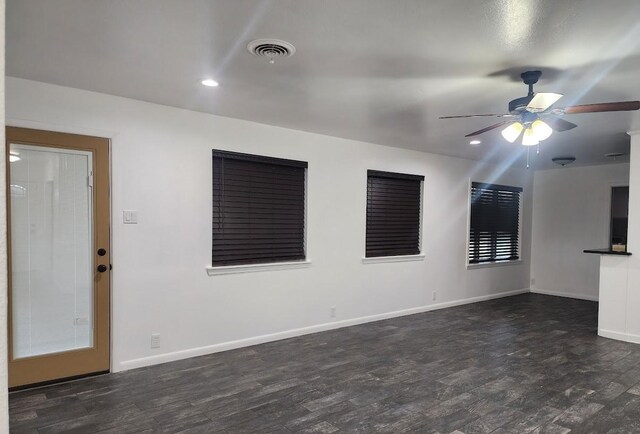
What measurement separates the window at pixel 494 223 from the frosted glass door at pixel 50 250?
5717 mm

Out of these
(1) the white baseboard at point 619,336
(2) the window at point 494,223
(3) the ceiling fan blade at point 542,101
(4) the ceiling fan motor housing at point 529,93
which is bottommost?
(1) the white baseboard at point 619,336

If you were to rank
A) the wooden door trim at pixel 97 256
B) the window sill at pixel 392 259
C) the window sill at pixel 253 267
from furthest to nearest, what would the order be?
the window sill at pixel 392 259, the window sill at pixel 253 267, the wooden door trim at pixel 97 256

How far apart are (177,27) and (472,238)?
594 cm

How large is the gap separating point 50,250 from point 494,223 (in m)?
6.63

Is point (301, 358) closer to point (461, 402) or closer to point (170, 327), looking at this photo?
point (170, 327)

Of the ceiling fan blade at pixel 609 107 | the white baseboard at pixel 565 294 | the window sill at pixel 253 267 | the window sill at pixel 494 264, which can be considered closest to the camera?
the ceiling fan blade at pixel 609 107

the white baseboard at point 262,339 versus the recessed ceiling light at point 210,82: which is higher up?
the recessed ceiling light at point 210,82

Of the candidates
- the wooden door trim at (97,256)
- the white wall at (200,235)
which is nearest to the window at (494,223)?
the white wall at (200,235)

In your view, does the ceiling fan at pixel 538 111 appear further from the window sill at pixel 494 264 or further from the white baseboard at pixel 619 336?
the window sill at pixel 494 264

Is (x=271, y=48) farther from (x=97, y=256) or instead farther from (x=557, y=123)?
(x=97, y=256)

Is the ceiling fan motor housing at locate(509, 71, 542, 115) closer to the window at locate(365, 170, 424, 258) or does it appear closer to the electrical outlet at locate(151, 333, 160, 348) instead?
the window at locate(365, 170, 424, 258)

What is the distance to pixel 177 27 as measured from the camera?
224 cm

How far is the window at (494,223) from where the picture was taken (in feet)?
22.8

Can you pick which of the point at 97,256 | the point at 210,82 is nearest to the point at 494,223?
the point at 210,82
